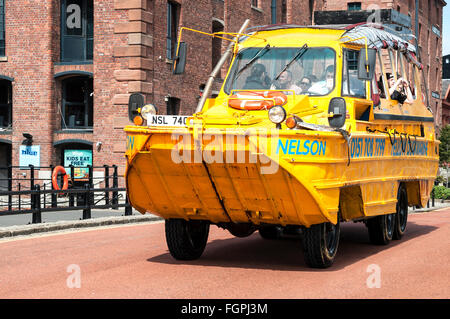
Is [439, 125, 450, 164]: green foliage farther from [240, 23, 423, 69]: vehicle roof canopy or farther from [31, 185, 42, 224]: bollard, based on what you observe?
[240, 23, 423, 69]: vehicle roof canopy

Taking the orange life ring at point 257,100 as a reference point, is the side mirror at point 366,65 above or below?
above

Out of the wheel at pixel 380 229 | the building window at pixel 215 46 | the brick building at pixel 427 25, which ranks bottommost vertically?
the wheel at pixel 380 229

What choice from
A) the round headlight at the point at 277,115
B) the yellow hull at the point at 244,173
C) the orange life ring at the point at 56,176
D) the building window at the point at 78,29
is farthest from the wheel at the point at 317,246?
the building window at the point at 78,29

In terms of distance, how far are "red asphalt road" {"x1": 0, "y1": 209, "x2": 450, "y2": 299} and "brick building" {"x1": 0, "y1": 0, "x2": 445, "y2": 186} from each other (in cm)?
1306

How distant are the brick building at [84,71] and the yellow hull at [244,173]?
17047mm

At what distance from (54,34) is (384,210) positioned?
19170 mm

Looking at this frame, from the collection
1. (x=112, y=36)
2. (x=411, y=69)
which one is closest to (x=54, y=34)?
(x=112, y=36)

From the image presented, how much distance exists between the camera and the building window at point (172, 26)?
28875mm

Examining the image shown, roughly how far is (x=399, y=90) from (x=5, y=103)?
20.1 meters

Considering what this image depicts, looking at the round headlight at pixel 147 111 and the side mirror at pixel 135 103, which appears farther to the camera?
the side mirror at pixel 135 103

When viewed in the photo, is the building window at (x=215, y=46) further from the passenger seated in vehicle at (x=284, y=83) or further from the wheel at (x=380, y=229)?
the passenger seated in vehicle at (x=284, y=83)

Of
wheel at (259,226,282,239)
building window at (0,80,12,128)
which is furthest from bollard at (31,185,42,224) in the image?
building window at (0,80,12,128)

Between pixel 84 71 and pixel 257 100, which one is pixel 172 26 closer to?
pixel 84 71

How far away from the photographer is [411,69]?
14688 mm
